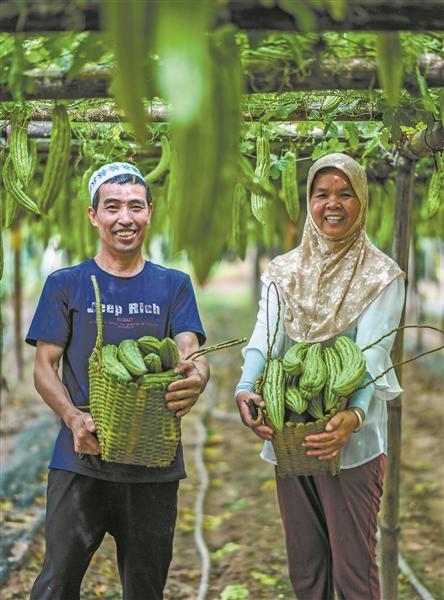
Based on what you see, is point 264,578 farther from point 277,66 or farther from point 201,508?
point 277,66

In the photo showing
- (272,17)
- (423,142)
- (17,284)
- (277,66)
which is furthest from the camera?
(17,284)

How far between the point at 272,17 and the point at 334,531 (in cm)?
187

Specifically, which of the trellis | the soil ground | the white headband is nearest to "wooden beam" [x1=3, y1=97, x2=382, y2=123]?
the trellis

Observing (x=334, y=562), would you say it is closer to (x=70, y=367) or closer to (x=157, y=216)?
(x=70, y=367)

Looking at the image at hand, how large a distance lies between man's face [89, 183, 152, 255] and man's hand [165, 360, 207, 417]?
1.60ft

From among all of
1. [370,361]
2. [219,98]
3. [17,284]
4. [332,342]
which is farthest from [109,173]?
[17,284]

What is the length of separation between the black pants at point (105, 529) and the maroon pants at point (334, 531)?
438 millimetres

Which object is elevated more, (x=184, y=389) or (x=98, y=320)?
(x=98, y=320)

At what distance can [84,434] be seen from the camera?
288 centimetres

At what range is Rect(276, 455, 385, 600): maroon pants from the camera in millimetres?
3055

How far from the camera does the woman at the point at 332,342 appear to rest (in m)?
3.05

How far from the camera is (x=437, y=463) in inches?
290

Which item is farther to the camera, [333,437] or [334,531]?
[334,531]

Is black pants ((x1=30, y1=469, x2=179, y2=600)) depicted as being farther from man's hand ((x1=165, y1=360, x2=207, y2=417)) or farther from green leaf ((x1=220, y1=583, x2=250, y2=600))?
green leaf ((x1=220, y1=583, x2=250, y2=600))
